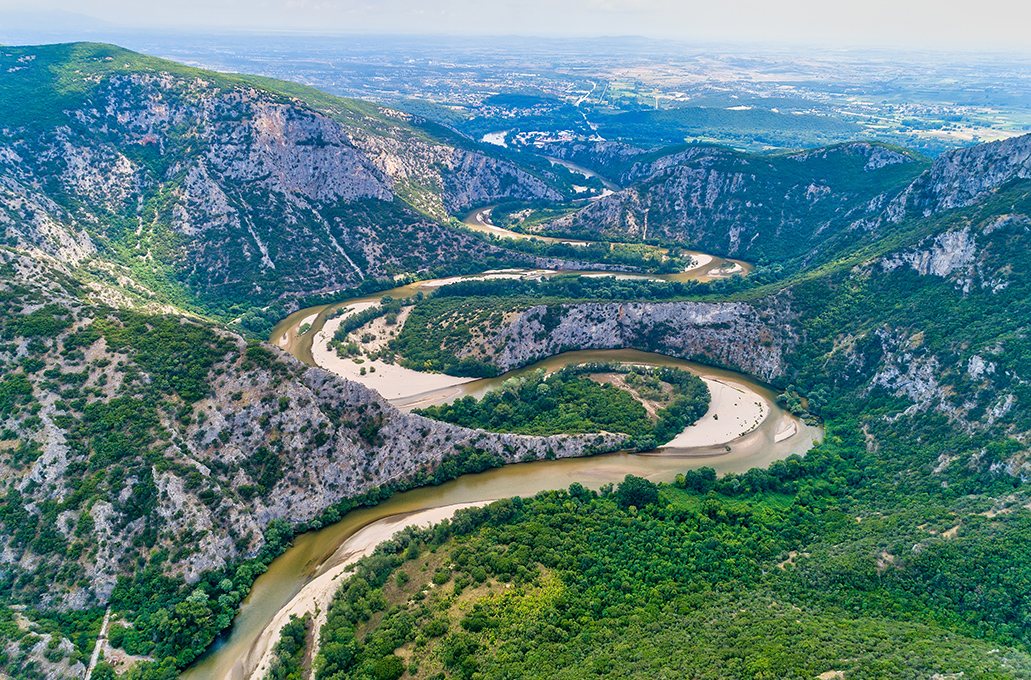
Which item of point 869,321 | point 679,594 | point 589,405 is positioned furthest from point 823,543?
point 869,321

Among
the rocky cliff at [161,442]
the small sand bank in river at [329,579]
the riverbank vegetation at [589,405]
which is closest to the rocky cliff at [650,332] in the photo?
the riverbank vegetation at [589,405]

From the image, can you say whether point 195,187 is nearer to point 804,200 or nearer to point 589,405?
point 589,405

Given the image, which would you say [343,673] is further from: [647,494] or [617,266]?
[617,266]

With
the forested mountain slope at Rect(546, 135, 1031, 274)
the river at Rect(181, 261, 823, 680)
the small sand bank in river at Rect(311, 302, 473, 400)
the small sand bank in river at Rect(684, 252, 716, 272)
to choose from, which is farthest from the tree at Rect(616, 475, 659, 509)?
the small sand bank in river at Rect(684, 252, 716, 272)

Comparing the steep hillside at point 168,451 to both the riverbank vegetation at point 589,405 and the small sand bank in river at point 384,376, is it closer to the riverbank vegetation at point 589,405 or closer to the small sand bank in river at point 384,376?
the riverbank vegetation at point 589,405

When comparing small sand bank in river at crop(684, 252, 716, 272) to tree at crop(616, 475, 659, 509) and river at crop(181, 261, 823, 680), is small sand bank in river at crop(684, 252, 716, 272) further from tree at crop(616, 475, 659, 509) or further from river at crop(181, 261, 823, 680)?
tree at crop(616, 475, 659, 509)

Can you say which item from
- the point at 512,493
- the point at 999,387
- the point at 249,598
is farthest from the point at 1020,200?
the point at 249,598
